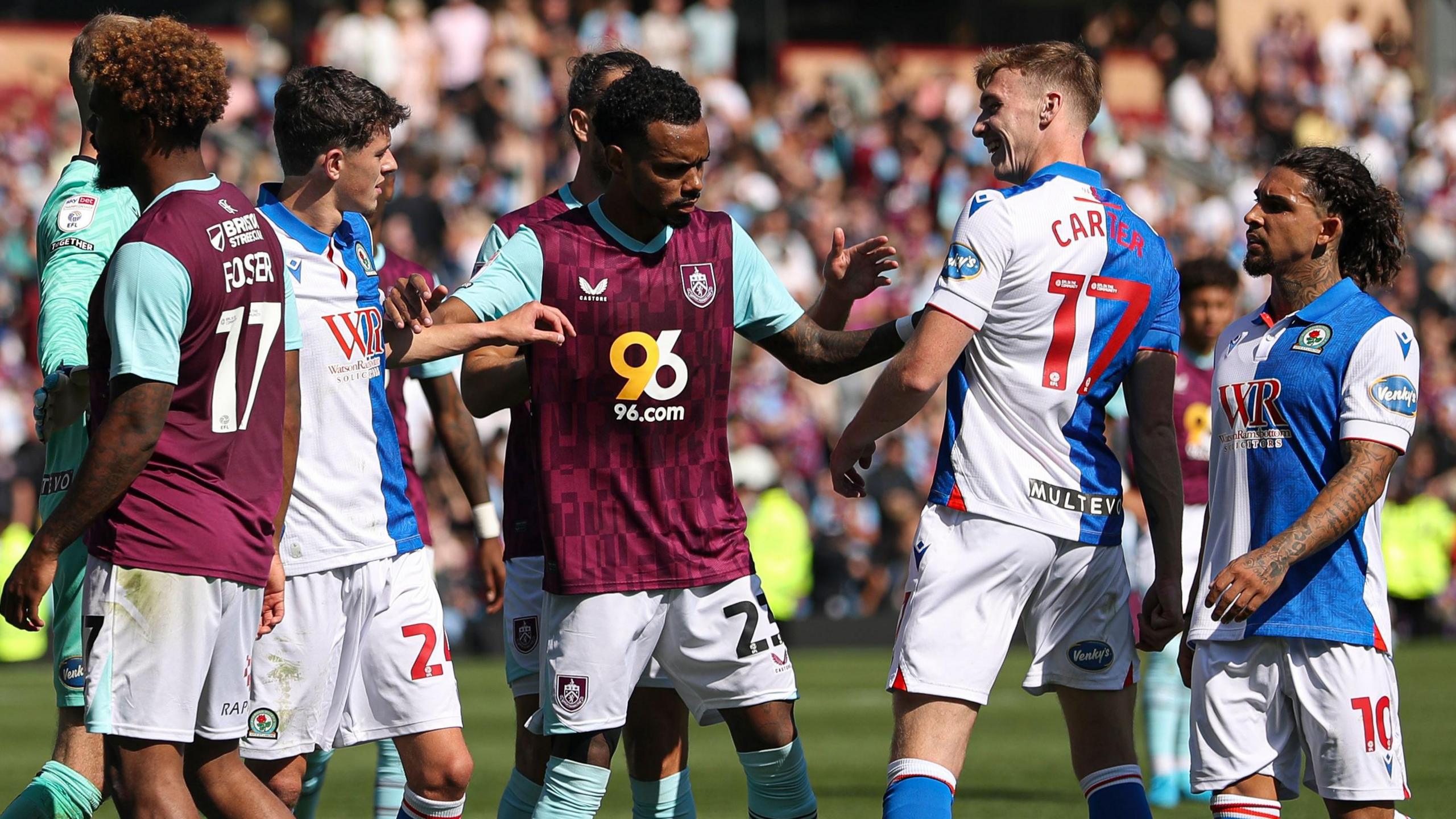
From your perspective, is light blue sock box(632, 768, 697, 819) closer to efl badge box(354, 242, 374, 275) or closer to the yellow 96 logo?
the yellow 96 logo

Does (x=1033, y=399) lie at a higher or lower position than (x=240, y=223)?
lower

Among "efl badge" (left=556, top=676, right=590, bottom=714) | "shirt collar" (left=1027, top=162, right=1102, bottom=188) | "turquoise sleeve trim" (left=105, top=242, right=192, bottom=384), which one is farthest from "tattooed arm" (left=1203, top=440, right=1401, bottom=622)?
"turquoise sleeve trim" (left=105, top=242, right=192, bottom=384)

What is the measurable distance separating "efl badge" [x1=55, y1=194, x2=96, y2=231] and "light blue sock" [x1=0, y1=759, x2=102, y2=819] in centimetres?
153

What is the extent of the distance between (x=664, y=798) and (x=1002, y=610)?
142cm

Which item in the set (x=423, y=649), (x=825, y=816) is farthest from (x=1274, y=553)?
(x=825, y=816)

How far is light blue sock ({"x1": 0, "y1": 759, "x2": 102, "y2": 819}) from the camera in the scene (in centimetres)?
523

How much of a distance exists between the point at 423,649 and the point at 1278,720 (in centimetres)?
267

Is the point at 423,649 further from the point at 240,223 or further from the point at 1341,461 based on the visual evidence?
the point at 1341,461

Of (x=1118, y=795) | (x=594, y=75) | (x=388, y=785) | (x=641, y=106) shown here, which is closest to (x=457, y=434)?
(x=388, y=785)

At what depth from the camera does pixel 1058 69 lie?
5316 millimetres

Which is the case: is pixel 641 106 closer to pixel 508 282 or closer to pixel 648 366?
pixel 508 282

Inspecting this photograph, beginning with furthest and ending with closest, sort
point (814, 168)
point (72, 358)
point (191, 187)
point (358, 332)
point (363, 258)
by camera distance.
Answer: point (814, 168) < point (363, 258) < point (358, 332) < point (72, 358) < point (191, 187)

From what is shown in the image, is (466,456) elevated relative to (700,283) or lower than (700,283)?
lower

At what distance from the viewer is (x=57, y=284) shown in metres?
5.24
